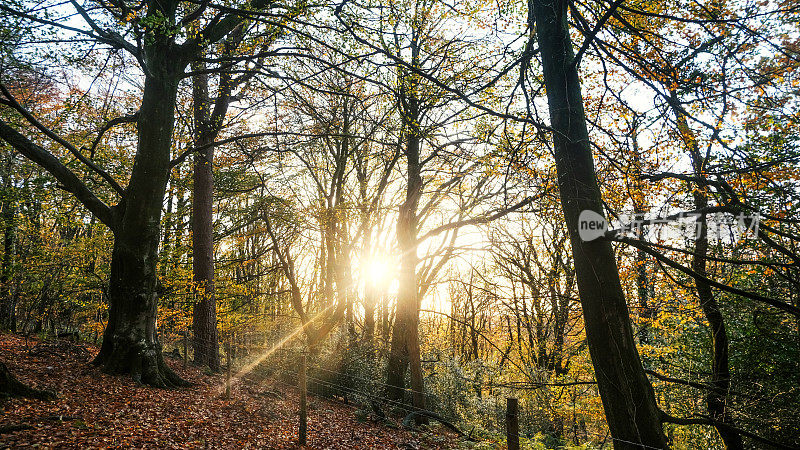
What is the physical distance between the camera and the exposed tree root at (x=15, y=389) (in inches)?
194

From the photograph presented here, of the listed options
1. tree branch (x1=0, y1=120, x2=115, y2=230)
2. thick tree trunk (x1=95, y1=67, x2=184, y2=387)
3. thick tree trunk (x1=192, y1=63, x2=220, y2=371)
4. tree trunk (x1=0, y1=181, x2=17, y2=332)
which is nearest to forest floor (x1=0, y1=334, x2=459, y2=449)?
thick tree trunk (x1=95, y1=67, x2=184, y2=387)

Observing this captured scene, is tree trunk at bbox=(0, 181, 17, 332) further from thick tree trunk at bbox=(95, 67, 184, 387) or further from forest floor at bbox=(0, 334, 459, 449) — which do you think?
thick tree trunk at bbox=(95, 67, 184, 387)

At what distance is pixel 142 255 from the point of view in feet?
22.9

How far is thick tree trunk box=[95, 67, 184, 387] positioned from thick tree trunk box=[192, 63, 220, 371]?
3.25 metres

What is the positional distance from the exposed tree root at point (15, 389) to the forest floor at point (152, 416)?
13 centimetres

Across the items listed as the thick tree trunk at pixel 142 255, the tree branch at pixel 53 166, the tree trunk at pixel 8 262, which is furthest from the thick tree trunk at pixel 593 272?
the tree trunk at pixel 8 262

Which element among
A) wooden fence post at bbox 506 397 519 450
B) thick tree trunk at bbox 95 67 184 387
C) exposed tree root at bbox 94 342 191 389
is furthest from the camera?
thick tree trunk at bbox 95 67 184 387

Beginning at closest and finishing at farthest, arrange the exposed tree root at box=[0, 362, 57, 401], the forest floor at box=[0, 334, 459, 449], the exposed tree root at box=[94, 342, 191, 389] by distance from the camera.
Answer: the forest floor at box=[0, 334, 459, 449] → the exposed tree root at box=[0, 362, 57, 401] → the exposed tree root at box=[94, 342, 191, 389]

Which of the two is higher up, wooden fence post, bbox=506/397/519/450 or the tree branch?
the tree branch

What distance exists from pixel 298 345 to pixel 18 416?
29.8 ft

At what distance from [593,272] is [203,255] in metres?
11.3

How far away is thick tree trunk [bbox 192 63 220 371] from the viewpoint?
10984 mm

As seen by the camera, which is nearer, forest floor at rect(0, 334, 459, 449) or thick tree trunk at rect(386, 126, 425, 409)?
forest floor at rect(0, 334, 459, 449)

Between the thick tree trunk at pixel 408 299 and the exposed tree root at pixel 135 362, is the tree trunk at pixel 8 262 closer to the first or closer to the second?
the exposed tree root at pixel 135 362
